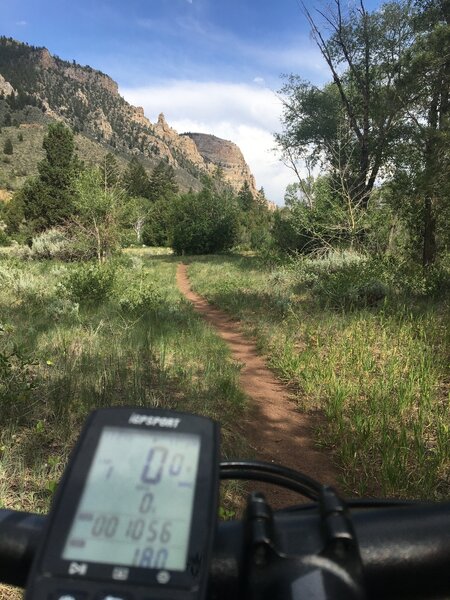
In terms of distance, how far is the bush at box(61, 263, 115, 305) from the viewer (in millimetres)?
9742

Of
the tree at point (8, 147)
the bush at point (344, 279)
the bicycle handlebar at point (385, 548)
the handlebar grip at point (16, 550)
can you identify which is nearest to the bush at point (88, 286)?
the bush at point (344, 279)

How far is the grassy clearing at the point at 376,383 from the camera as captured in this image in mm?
3395

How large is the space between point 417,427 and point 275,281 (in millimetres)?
10201

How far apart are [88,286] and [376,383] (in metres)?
7.32

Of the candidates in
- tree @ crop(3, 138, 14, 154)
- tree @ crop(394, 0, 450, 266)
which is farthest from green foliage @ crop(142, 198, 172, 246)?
tree @ crop(3, 138, 14, 154)

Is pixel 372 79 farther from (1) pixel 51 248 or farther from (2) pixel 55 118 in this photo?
(2) pixel 55 118

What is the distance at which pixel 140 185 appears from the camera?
270 feet

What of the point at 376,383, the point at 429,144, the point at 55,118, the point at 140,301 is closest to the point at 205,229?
the point at 429,144

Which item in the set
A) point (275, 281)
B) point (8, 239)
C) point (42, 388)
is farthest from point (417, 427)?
point (8, 239)

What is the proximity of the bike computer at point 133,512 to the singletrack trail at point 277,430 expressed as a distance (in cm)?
277

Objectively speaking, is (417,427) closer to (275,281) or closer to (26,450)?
(26,450)

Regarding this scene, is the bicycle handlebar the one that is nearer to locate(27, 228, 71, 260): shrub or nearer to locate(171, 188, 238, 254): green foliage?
locate(27, 228, 71, 260): shrub

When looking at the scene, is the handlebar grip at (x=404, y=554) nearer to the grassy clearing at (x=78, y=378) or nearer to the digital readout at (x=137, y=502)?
the digital readout at (x=137, y=502)

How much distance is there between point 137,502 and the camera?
2.39 feet
